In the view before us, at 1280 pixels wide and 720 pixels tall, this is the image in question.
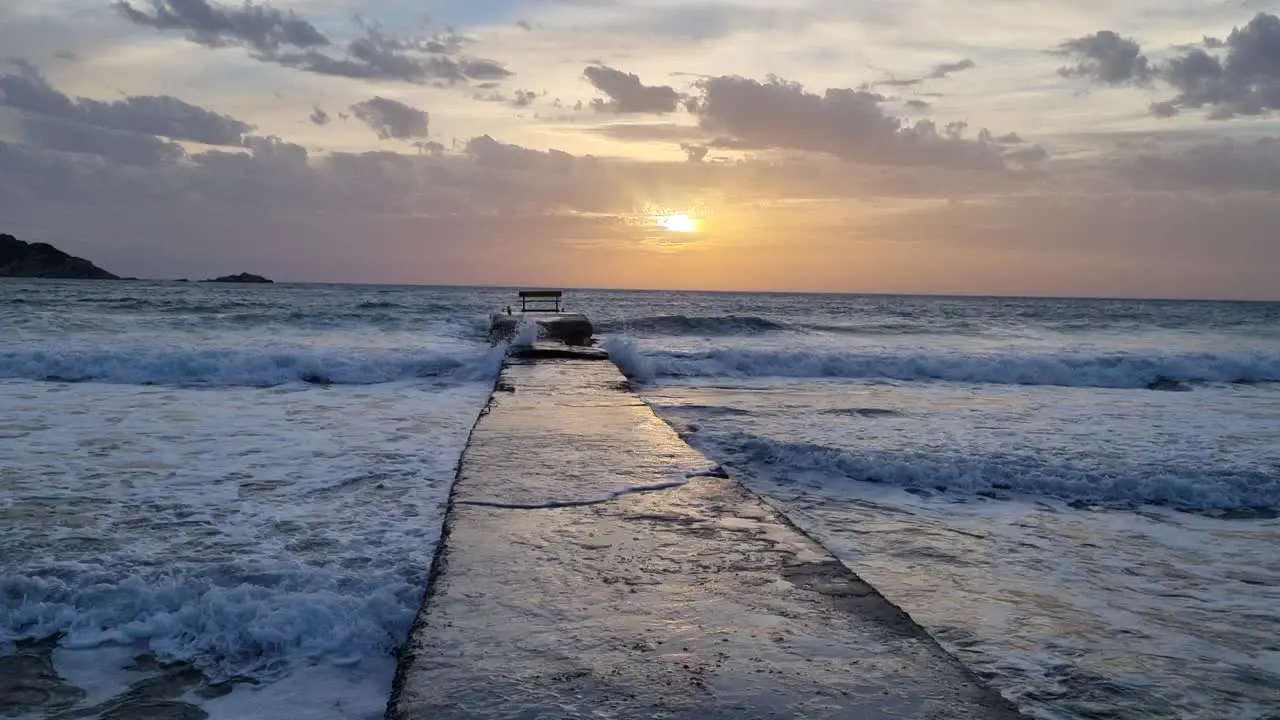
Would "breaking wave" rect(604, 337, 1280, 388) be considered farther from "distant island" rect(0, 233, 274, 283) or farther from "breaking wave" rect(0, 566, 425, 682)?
"distant island" rect(0, 233, 274, 283)

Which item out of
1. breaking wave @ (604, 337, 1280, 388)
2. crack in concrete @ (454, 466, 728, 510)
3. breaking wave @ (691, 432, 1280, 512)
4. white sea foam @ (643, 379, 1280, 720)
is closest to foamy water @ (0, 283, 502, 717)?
crack in concrete @ (454, 466, 728, 510)

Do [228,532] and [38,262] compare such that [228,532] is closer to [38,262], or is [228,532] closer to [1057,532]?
[1057,532]

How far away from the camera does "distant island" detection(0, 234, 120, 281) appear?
80875 millimetres

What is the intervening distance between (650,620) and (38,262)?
98926 mm

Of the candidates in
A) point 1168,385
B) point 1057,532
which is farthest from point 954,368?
point 1057,532

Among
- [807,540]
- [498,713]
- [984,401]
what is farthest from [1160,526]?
[984,401]

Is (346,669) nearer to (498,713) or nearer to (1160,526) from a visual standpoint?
(498,713)

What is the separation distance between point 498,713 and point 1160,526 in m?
5.01

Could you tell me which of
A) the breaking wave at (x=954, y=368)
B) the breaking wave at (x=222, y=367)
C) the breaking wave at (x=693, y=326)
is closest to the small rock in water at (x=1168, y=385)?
the breaking wave at (x=954, y=368)

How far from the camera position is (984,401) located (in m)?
12.2

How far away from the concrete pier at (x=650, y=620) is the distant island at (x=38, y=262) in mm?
93934

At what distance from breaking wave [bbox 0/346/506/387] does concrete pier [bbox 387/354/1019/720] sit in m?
9.65

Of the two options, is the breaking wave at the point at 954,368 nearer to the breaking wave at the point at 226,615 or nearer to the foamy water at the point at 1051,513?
the foamy water at the point at 1051,513

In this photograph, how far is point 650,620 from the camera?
268 cm
